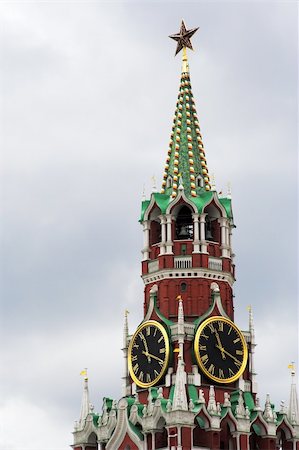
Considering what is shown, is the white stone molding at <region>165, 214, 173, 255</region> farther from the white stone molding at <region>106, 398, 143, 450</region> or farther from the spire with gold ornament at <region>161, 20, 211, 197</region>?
the white stone molding at <region>106, 398, 143, 450</region>

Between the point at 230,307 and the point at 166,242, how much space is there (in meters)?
5.16

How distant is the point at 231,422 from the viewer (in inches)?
3541

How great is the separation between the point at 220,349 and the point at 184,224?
26.4ft

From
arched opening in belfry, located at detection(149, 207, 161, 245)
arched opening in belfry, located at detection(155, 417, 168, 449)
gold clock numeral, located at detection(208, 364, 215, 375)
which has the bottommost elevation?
arched opening in belfry, located at detection(155, 417, 168, 449)

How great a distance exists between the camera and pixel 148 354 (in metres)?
92.5

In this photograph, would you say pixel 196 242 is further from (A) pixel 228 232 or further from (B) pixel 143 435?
(B) pixel 143 435

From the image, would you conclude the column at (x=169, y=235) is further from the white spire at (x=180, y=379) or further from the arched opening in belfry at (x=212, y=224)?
the white spire at (x=180, y=379)

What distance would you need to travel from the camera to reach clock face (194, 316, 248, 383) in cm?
9125

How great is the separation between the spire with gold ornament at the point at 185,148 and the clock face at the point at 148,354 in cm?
801

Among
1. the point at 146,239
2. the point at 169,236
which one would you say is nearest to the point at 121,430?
the point at 169,236

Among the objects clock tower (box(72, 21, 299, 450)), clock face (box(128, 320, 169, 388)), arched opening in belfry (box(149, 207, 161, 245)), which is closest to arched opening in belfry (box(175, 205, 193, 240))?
clock tower (box(72, 21, 299, 450))

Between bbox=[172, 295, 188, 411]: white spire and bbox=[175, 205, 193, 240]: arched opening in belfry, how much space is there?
5.55 meters

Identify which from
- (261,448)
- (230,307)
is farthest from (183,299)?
(261,448)

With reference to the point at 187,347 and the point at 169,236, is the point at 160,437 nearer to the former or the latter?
the point at 187,347
